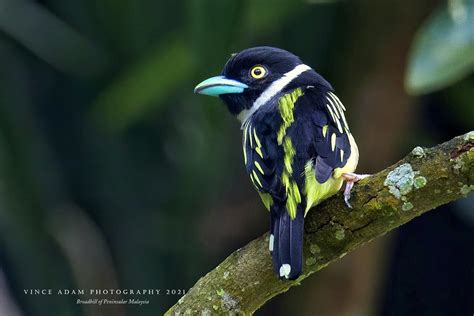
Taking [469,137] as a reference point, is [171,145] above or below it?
below

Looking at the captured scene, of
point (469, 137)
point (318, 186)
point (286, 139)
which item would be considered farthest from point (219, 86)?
point (469, 137)

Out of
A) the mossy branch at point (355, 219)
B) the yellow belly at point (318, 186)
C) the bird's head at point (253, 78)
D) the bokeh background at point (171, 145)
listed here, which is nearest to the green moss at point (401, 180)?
the mossy branch at point (355, 219)

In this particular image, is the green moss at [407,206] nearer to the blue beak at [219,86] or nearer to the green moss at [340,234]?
the green moss at [340,234]

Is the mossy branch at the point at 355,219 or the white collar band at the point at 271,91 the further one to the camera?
the white collar band at the point at 271,91

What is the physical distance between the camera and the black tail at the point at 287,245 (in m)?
2.53

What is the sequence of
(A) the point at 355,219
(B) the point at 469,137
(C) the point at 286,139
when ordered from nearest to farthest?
1. (B) the point at 469,137
2. (A) the point at 355,219
3. (C) the point at 286,139

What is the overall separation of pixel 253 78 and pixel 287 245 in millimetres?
995

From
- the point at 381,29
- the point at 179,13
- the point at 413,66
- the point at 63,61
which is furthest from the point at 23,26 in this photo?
the point at 413,66

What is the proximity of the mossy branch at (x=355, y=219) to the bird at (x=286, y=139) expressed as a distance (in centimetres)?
5

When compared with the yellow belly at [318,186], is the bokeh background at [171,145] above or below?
below

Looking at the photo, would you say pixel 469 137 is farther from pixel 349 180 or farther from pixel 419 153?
pixel 349 180

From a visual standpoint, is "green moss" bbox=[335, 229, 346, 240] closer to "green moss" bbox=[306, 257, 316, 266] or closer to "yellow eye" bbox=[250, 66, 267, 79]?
"green moss" bbox=[306, 257, 316, 266]

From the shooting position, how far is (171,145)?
214 inches

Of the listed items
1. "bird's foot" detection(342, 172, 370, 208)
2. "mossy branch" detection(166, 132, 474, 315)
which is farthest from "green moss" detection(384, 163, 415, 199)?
"bird's foot" detection(342, 172, 370, 208)
